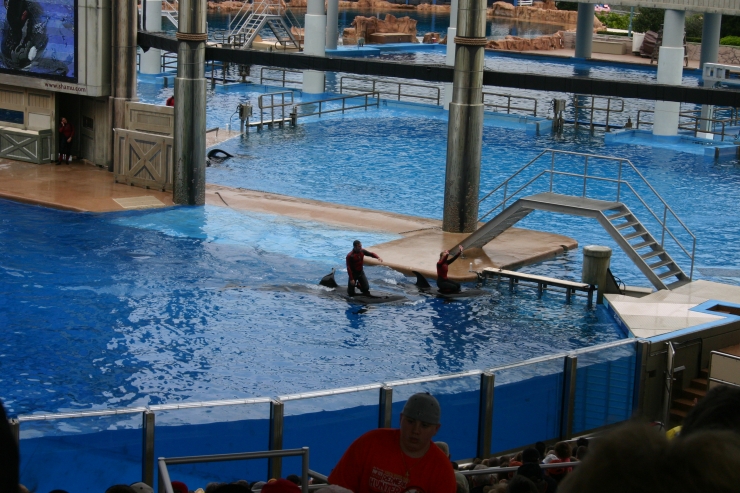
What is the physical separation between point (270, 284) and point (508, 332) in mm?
4676

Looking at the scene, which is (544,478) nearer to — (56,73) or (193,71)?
(193,71)

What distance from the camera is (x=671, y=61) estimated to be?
38156mm

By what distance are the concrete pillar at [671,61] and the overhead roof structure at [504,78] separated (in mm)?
14599

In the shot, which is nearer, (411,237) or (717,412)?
(717,412)

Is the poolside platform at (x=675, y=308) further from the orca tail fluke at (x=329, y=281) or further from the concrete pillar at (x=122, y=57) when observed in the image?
the concrete pillar at (x=122, y=57)

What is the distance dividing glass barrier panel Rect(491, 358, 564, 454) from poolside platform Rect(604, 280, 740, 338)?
Answer: 4.15 m

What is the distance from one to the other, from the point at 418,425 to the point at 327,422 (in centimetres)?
449

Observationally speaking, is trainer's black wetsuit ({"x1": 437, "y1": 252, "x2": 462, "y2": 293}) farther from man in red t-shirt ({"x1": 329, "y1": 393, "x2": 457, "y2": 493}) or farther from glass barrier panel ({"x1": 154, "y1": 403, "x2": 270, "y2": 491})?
man in red t-shirt ({"x1": 329, "y1": 393, "x2": 457, "y2": 493})

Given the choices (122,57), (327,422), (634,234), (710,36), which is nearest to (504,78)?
(634,234)

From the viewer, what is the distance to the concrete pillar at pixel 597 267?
64.7 ft

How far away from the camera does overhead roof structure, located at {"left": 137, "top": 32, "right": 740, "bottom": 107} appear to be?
2288 cm

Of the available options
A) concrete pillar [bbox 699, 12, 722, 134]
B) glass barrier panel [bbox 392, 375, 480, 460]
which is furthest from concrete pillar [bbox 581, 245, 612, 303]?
concrete pillar [bbox 699, 12, 722, 134]

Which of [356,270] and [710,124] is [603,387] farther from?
[710,124]

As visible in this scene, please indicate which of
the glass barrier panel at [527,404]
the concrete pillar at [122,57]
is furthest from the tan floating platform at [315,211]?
the glass barrier panel at [527,404]
